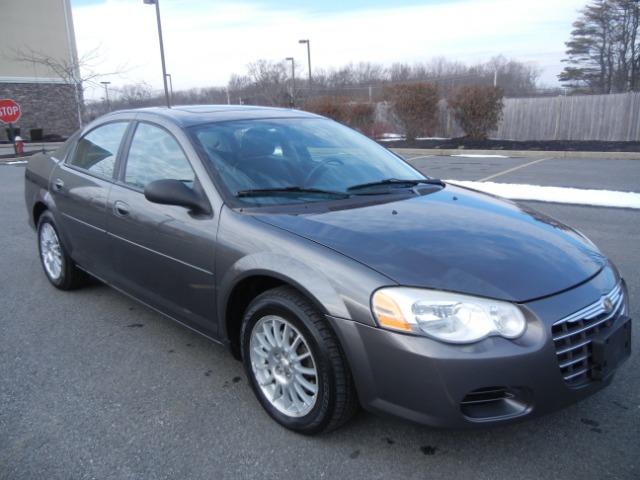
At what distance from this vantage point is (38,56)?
110 feet

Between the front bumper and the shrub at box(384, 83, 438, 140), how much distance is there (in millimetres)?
18983

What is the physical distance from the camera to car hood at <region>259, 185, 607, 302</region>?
224cm

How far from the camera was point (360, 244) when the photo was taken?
7.97 ft

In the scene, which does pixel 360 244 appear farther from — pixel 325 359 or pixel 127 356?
pixel 127 356

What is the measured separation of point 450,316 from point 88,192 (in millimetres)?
2941

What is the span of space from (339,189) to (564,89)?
145 ft

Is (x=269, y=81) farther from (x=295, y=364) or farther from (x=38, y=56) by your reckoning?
(x=295, y=364)

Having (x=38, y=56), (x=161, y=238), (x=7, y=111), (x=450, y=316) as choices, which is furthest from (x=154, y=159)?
(x=38, y=56)

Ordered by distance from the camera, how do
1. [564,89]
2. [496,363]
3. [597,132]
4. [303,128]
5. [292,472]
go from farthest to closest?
[564,89], [597,132], [303,128], [292,472], [496,363]

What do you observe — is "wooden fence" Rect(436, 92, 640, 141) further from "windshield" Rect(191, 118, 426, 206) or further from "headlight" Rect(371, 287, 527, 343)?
"headlight" Rect(371, 287, 527, 343)

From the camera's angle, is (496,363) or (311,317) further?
(311,317)

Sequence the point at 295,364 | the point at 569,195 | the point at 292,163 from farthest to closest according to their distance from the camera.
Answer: the point at 569,195
the point at 292,163
the point at 295,364

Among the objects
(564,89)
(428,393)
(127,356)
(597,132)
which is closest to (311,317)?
(428,393)

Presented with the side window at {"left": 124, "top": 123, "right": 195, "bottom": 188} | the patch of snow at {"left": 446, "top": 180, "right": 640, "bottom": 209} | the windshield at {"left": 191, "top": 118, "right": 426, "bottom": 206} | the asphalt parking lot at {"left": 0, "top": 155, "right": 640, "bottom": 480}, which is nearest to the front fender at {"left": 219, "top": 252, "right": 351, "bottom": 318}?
the windshield at {"left": 191, "top": 118, "right": 426, "bottom": 206}
